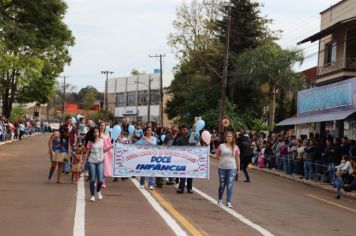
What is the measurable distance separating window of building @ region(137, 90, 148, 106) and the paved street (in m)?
91.8

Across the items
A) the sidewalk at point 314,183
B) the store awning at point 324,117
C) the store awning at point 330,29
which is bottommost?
the sidewalk at point 314,183

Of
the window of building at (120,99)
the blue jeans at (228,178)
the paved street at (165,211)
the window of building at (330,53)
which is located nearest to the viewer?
the paved street at (165,211)

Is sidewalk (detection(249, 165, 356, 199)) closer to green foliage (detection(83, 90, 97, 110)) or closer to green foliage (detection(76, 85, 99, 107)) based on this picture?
green foliage (detection(83, 90, 97, 110))

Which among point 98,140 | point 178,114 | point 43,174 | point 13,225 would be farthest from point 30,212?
point 178,114

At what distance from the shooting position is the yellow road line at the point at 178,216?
10379 mm

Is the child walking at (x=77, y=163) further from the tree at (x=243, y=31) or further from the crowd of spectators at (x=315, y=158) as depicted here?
the tree at (x=243, y=31)

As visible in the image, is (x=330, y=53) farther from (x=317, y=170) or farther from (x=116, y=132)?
(x=116, y=132)

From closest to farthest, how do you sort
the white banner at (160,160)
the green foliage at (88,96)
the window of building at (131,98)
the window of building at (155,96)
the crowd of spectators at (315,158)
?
the white banner at (160,160), the crowd of spectators at (315,158), the window of building at (155,96), the window of building at (131,98), the green foliage at (88,96)

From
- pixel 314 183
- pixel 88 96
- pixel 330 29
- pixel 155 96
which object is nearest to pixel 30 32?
pixel 330 29

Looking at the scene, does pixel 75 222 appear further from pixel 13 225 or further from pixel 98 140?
pixel 98 140

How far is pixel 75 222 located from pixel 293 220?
458 cm

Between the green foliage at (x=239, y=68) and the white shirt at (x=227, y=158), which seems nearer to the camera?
the white shirt at (x=227, y=158)

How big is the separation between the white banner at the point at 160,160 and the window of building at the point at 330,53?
20488 mm

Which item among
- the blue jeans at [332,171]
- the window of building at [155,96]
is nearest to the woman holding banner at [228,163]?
the blue jeans at [332,171]
